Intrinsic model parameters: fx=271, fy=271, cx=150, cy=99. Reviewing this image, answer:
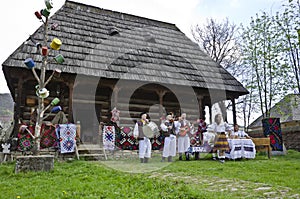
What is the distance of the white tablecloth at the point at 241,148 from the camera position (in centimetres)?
816

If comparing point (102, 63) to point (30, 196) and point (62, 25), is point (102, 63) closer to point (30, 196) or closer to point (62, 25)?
point (62, 25)

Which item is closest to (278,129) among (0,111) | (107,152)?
(107,152)

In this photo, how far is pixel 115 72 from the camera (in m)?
10.2

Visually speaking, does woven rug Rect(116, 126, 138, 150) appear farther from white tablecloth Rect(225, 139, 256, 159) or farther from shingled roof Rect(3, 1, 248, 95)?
white tablecloth Rect(225, 139, 256, 159)

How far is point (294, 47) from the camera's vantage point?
38.8 feet

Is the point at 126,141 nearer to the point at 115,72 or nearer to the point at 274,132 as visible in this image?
the point at 115,72

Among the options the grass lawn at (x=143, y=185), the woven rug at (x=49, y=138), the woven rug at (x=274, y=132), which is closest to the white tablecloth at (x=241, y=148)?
the woven rug at (x=274, y=132)

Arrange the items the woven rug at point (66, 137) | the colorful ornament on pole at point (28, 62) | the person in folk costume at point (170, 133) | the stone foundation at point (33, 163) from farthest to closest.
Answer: the person in folk costume at point (170, 133)
the woven rug at point (66, 137)
the colorful ornament on pole at point (28, 62)
the stone foundation at point (33, 163)

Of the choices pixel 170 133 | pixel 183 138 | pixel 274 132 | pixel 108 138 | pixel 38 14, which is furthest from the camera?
pixel 274 132

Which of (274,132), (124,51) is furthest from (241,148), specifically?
(124,51)

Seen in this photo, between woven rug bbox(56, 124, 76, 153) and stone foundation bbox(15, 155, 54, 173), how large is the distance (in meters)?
1.93

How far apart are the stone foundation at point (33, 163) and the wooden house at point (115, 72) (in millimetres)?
3767

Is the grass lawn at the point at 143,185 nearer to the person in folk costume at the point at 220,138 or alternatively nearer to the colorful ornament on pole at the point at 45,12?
the person in folk costume at the point at 220,138

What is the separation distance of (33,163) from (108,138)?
3.18 m
